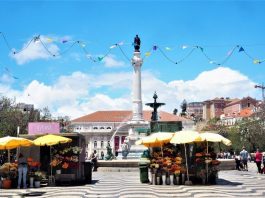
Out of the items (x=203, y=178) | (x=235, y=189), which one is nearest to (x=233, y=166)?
(x=203, y=178)

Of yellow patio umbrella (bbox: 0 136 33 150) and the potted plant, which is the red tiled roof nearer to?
the potted plant

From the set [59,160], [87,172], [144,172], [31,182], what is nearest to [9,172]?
[31,182]

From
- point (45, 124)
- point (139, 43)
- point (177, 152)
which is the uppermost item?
point (139, 43)

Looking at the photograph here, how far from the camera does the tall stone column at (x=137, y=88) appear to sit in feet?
187

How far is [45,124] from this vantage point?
2259 cm

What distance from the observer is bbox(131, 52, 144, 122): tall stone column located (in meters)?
57.0

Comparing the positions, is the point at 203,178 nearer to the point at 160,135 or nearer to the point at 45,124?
the point at 160,135

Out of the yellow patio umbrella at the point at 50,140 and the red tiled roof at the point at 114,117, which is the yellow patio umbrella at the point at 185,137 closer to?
the yellow patio umbrella at the point at 50,140

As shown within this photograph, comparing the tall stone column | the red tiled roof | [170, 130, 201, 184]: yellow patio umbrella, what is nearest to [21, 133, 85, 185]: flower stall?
[170, 130, 201, 184]: yellow patio umbrella

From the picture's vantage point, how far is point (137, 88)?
57.3 meters

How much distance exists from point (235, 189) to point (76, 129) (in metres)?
124

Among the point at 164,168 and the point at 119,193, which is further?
the point at 164,168

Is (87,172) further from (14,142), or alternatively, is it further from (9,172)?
(14,142)

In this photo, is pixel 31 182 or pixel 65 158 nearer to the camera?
pixel 31 182
